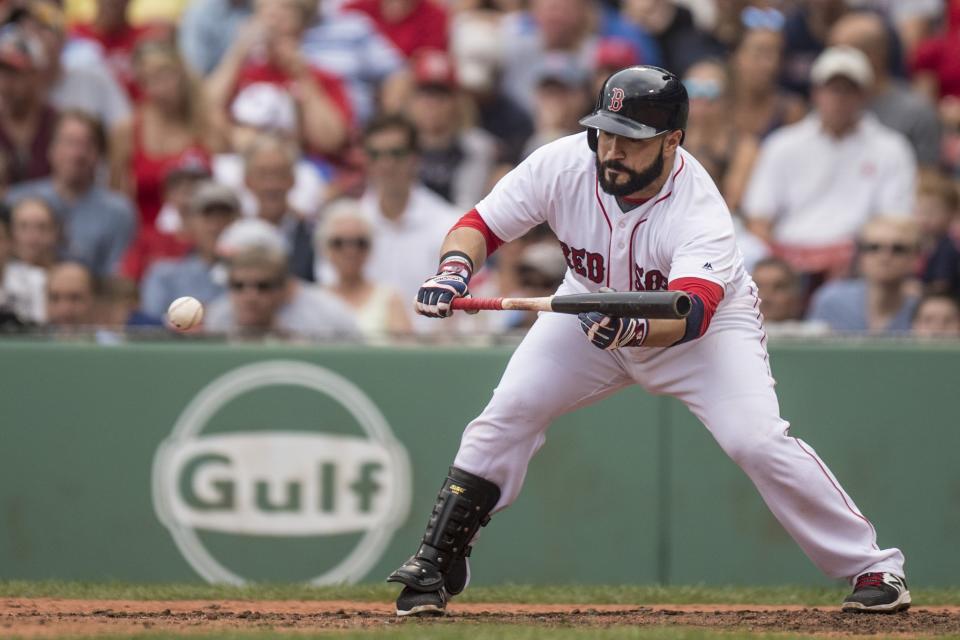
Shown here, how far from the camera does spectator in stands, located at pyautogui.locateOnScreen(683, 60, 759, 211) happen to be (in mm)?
9438

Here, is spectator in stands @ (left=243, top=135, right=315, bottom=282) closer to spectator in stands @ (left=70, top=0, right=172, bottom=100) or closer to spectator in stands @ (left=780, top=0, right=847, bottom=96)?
spectator in stands @ (left=70, top=0, right=172, bottom=100)

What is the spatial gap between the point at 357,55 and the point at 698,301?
6252mm

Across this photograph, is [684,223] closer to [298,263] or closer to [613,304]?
[613,304]

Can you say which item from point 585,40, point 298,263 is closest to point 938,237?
point 585,40

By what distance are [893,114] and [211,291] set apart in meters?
4.53

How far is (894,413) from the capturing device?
23.9 feet

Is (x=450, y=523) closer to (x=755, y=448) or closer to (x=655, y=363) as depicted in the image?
(x=655, y=363)

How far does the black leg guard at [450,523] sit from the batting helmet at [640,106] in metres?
1.37

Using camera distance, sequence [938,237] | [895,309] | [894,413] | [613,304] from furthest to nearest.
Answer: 1. [938,237]
2. [895,309]
3. [894,413]
4. [613,304]

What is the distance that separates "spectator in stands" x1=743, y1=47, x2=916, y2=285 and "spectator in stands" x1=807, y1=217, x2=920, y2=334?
79 cm

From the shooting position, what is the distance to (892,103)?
383 inches

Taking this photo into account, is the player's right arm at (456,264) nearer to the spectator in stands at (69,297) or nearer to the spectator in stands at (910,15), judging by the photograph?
the spectator in stands at (69,297)

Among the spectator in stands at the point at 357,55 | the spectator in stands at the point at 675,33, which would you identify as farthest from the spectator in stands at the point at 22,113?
the spectator in stands at the point at 675,33

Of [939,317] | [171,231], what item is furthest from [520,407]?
[171,231]
